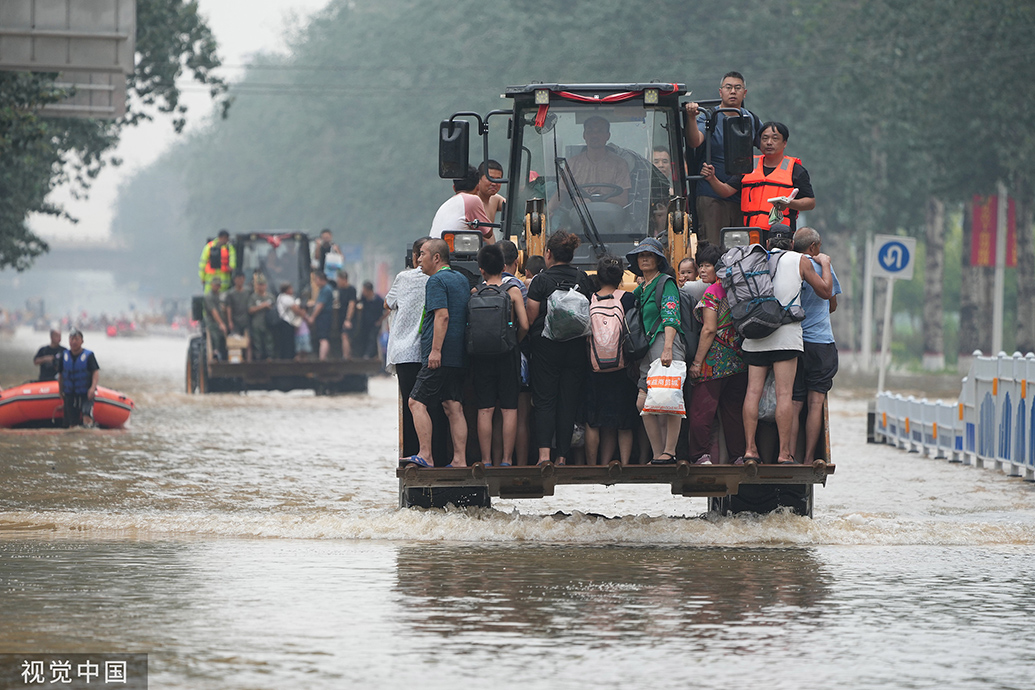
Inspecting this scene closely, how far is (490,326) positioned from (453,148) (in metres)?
1.68

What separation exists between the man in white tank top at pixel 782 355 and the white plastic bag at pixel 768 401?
7 centimetres

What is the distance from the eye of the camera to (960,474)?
686 inches

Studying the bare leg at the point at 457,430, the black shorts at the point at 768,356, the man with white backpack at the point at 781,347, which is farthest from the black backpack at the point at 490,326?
the black shorts at the point at 768,356

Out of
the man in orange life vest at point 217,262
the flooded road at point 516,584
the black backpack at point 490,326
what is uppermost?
the man in orange life vest at point 217,262

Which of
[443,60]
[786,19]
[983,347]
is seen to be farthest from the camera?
[443,60]

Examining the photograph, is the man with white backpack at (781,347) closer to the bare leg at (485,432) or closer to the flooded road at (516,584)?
the flooded road at (516,584)

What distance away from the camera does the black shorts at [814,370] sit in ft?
38.1

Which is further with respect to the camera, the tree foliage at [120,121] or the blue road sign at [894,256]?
the tree foliage at [120,121]

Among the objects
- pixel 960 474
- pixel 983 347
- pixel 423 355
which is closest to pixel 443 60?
pixel 983 347

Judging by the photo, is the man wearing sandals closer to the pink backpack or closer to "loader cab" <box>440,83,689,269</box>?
the pink backpack

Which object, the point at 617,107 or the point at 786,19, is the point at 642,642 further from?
the point at 786,19

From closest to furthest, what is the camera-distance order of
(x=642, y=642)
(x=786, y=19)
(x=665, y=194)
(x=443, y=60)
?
1. (x=642, y=642)
2. (x=665, y=194)
3. (x=786, y=19)
4. (x=443, y=60)

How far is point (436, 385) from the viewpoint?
38.5ft

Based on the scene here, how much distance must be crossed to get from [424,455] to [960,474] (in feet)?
25.4
